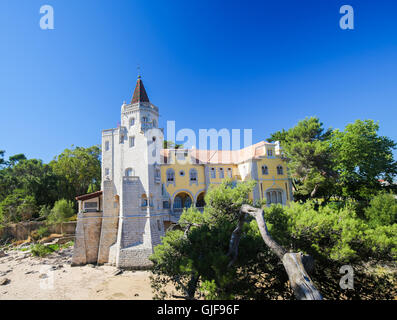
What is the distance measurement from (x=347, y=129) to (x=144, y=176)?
91.5ft

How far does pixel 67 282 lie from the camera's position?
22.5m

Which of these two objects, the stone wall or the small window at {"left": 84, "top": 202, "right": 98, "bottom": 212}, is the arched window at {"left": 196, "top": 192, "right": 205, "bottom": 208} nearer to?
the stone wall

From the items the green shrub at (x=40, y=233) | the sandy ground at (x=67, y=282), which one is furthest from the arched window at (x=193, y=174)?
Answer: the green shrub at (x=40, y=233)

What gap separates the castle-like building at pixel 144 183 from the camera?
26781mm

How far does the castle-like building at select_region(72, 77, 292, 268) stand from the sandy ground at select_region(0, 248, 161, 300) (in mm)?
1880

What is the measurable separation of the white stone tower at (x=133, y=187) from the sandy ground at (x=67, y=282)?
2048mm

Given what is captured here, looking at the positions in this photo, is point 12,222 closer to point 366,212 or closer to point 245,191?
point 245,191

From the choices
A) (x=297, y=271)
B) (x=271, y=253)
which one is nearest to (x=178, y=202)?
(x=271, y=253)

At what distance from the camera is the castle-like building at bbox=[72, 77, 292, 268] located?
87.9ft

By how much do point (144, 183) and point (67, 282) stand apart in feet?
42.2

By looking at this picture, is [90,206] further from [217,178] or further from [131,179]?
[217,178]

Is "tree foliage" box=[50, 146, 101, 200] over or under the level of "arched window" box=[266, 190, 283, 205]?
over

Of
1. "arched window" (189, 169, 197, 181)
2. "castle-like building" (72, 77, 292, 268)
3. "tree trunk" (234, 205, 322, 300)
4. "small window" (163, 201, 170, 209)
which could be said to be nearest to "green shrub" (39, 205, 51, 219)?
"castle-like building" (72, 77, 292, 268)

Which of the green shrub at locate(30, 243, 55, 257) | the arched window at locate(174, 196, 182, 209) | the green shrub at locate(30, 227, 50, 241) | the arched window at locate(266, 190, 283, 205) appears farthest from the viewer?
the green shrub at locate(30, 227, 50, 241)
